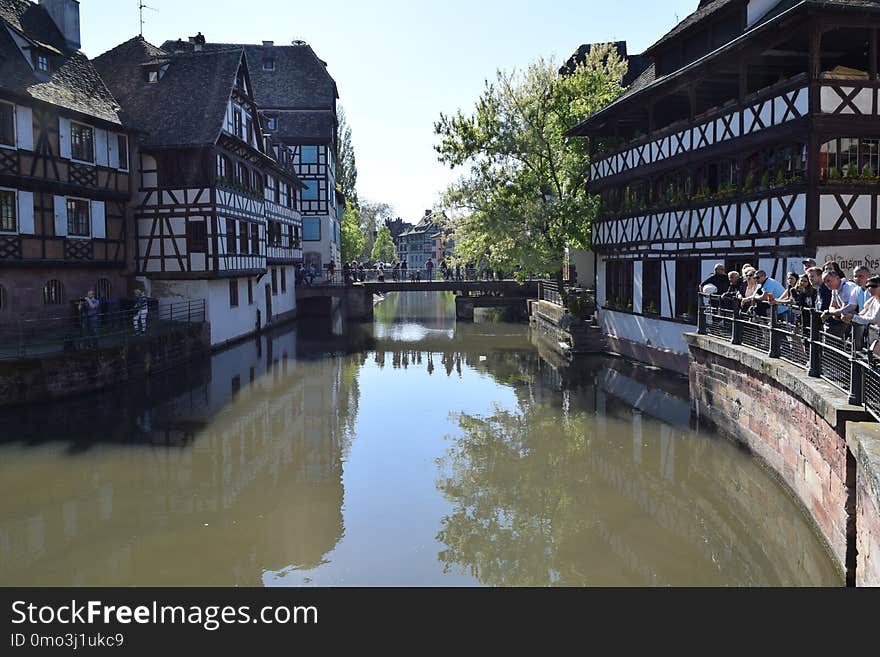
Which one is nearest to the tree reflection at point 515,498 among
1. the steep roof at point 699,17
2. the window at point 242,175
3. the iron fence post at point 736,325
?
the iron fence post at point 736,325

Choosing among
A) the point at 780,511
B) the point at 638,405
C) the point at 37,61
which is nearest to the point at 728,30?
the point at 638,405

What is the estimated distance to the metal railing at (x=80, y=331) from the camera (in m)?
19.8

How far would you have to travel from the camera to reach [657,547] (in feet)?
33.7

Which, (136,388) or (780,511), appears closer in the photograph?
(780,511)

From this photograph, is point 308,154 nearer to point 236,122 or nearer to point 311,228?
point 311,228

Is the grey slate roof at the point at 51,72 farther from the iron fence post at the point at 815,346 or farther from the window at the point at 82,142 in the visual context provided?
the iron fence post at the point at 815,346

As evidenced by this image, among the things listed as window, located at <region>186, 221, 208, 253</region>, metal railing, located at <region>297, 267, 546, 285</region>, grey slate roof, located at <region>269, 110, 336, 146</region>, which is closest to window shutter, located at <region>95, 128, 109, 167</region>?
window, located at <region>186, 221, 208, 253</region>

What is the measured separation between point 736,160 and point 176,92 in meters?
20.3

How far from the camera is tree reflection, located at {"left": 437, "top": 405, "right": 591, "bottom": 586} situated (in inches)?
388

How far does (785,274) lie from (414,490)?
1054cm

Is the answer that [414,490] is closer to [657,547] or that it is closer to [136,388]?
[657,547]

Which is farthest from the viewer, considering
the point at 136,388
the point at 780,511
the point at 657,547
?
the point at 136,388

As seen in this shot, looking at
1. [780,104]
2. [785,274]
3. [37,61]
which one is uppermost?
[37,61]

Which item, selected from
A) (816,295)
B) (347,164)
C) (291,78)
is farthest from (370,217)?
(816,295)
